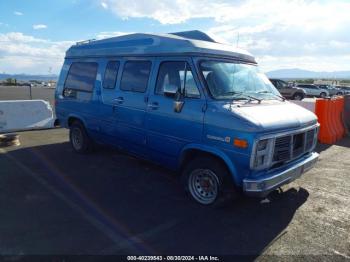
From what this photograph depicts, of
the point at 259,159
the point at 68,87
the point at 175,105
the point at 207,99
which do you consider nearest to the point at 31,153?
the point at 68,87

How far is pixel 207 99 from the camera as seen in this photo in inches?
189

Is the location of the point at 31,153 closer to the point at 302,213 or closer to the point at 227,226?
the point at 227,226

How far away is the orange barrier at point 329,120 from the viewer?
10023 millimetres

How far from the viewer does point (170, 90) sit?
17.2 feet

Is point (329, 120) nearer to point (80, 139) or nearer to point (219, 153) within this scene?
point (219, 153)

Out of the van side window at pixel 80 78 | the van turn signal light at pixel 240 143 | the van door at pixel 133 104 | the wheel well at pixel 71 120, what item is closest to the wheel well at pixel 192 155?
the van turn signal light at pixel 240 143

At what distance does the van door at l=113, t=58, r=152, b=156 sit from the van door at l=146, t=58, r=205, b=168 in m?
0.22

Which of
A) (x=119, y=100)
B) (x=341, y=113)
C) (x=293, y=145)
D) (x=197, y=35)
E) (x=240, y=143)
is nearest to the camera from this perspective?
(x=240, y=143)

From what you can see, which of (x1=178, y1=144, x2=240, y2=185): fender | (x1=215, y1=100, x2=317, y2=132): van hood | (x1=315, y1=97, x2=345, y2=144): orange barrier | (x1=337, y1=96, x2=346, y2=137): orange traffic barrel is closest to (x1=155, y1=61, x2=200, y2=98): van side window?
(x1=215, y1=100, x2=317, y2=132): van hood

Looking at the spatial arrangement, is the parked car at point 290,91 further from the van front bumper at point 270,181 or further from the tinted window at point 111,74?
the van front bumper at point 270,181

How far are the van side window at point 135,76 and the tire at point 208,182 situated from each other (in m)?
1.75

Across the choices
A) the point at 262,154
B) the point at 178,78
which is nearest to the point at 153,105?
the point at 178,78

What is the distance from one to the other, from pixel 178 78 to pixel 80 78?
128 inches

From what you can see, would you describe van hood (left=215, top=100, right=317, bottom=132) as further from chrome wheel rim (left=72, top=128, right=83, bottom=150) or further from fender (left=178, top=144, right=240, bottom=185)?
chrome wheel rim (left=72, top=128, right=83, bottom=150)
